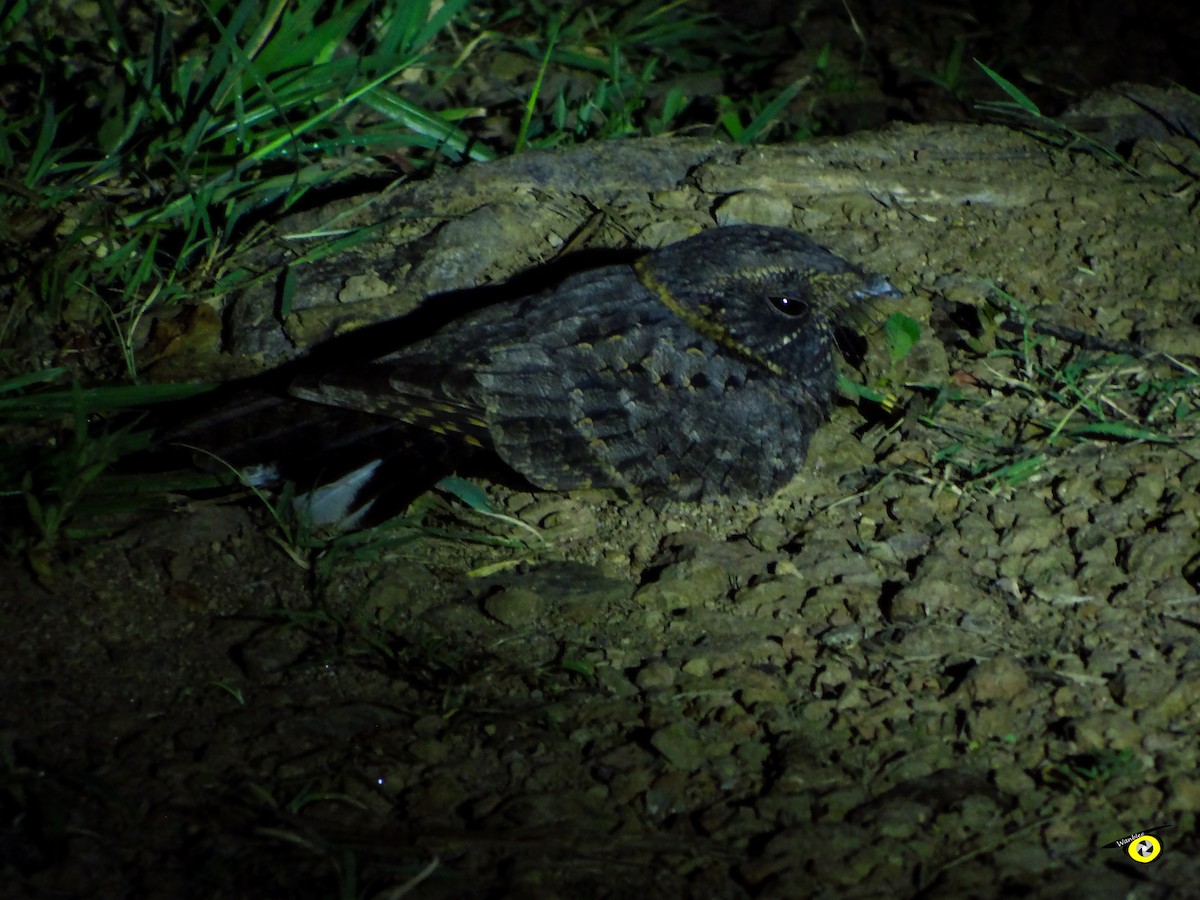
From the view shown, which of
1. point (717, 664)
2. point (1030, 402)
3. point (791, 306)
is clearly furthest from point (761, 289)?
point (717, 664)

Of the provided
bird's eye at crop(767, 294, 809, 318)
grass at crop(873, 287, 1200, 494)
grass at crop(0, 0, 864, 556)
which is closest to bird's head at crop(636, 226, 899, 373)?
bird's eye at crop(767, 294, 809, 318)

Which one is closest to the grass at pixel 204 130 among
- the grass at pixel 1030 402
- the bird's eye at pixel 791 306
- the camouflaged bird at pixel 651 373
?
the camouflaged bird at pixel 651 373

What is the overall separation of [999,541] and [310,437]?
1.62 metres

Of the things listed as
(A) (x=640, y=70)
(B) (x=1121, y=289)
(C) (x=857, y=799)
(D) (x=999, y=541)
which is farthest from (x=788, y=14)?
(C) (x=857, y=799)

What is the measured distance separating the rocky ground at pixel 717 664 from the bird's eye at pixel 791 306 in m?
0.30

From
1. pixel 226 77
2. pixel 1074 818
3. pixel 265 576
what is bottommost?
pixel 1074 818

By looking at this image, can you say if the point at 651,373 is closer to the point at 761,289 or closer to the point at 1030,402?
the point at 761,289

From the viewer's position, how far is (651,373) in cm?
322

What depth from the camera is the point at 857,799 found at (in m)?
2.28

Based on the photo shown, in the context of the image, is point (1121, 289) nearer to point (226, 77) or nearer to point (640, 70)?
point (640, 70)

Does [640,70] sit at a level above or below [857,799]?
above

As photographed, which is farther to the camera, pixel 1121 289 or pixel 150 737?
pixel 1121 289

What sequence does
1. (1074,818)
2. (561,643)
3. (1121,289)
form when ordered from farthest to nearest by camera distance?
(1121,289) → (561,643) → (1074,818)

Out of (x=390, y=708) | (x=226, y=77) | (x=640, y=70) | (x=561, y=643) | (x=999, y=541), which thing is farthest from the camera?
(x=640, y=70)
